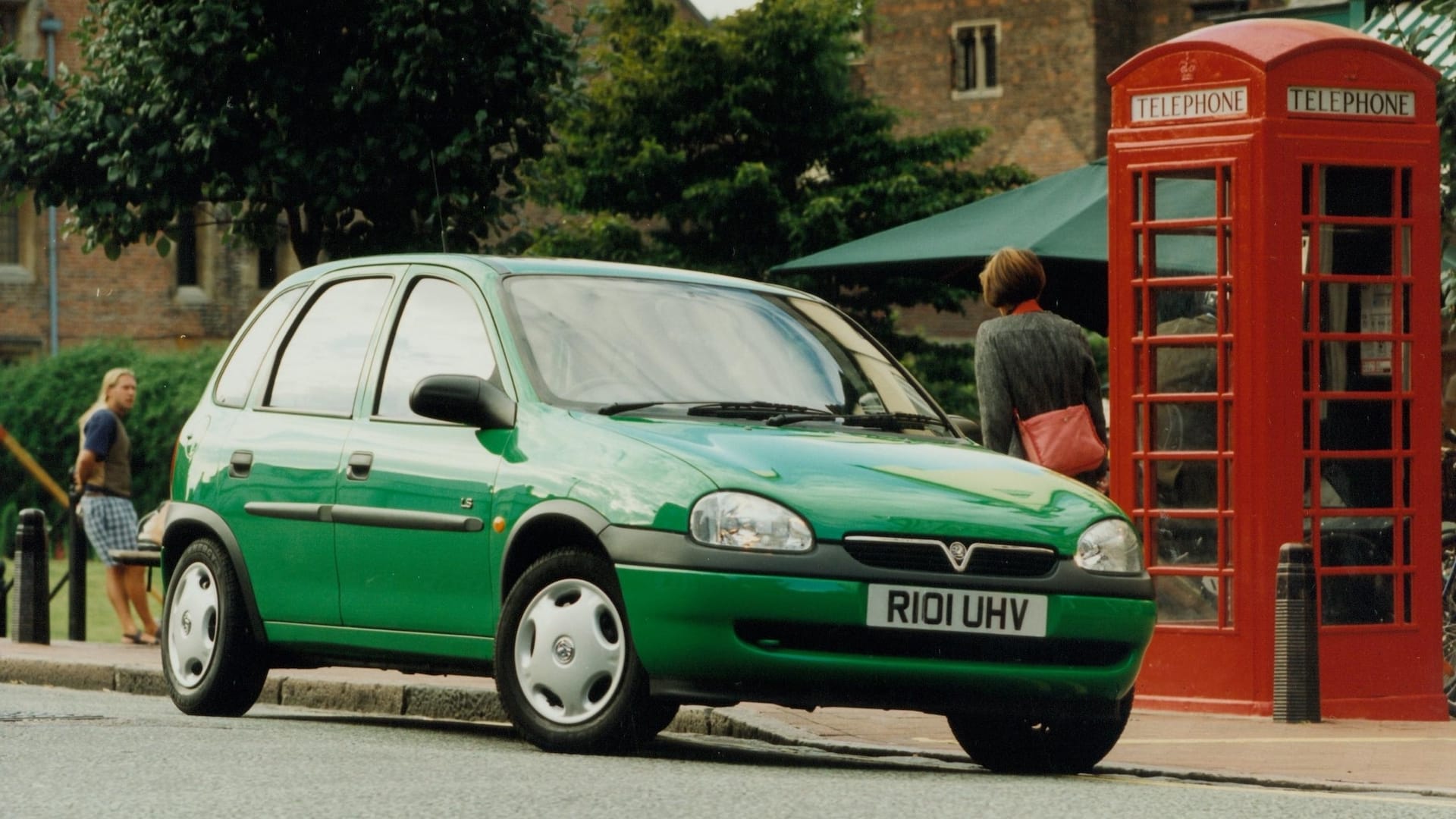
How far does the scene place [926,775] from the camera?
297 inches

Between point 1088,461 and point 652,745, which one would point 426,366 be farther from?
point 1088,461

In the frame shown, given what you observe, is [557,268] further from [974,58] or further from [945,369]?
[974,58]

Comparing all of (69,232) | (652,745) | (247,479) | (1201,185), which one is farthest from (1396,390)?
(69,232)

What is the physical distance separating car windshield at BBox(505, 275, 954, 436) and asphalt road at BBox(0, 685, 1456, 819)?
1113mm

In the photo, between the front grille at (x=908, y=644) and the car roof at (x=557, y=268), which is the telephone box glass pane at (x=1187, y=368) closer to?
the car roof at (x=557, y=268)

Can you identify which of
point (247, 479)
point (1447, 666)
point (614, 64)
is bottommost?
point (1447, 666)

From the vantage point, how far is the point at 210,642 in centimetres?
928

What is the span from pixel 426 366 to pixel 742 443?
150 cm

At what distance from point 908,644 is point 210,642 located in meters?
3.10

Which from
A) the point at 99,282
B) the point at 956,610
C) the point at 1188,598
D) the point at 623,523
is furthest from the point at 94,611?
the point at 99,282

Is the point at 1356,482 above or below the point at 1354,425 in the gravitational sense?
below

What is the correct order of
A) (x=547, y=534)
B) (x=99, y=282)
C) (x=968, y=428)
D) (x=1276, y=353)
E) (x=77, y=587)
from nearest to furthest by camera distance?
(x=547, y=534) → (x=968, y=428) → (x=1276, y=353) → (x=77, y=587) → (x=99, y=282)

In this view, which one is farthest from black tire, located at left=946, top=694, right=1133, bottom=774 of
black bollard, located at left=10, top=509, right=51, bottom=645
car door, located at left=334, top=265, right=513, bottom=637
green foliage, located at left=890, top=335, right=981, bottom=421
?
green foliage, located at left=890, top=335, right=981, bottom=421

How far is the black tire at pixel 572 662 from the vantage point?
24.6ft
